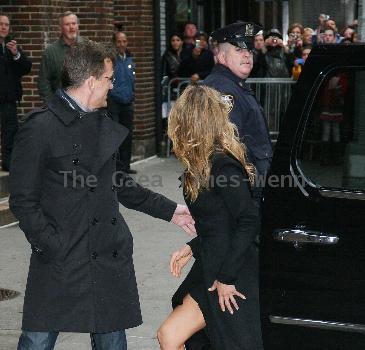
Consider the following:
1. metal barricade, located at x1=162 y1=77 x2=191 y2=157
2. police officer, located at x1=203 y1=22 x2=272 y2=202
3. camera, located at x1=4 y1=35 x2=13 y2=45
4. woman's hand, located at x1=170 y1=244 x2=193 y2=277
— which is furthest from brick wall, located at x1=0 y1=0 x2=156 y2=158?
woman's hand, located at x1=170 y1=244 x2=193 y2=277

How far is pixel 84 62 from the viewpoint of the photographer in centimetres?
448

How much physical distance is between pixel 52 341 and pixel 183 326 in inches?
22.4

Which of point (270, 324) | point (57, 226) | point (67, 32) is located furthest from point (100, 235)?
point (67, 32)

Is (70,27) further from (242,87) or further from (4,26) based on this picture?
(242,87)

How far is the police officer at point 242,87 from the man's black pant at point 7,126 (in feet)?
17.3

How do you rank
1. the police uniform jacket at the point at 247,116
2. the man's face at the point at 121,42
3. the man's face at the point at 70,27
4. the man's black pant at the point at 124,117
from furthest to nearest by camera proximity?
the man's face at the point at 121,42, the man's black pant at the point at 124,117, the man's face at the point at 70,27, the police uniform jacket at the point at 247,116

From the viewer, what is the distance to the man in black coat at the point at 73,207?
173 inches

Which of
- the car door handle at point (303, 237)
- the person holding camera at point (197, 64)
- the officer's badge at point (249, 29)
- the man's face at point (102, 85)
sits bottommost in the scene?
the person holding camera at point (197, 64)

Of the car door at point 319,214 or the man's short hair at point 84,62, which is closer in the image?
the car door at point 319,214

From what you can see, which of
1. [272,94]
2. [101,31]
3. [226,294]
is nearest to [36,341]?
[226,294]


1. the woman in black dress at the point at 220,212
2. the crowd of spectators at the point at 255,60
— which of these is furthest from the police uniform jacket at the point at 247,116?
the crowd of spectators at the point at 255,60

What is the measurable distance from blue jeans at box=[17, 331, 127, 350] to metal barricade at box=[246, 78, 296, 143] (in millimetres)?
10582

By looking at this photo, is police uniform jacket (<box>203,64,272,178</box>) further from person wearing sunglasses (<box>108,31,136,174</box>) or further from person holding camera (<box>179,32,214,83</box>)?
person holding camera (<box>179,32,214,83</box>)

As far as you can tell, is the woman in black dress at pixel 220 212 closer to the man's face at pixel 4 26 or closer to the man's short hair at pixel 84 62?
the man's short hair at pixel 84 62
